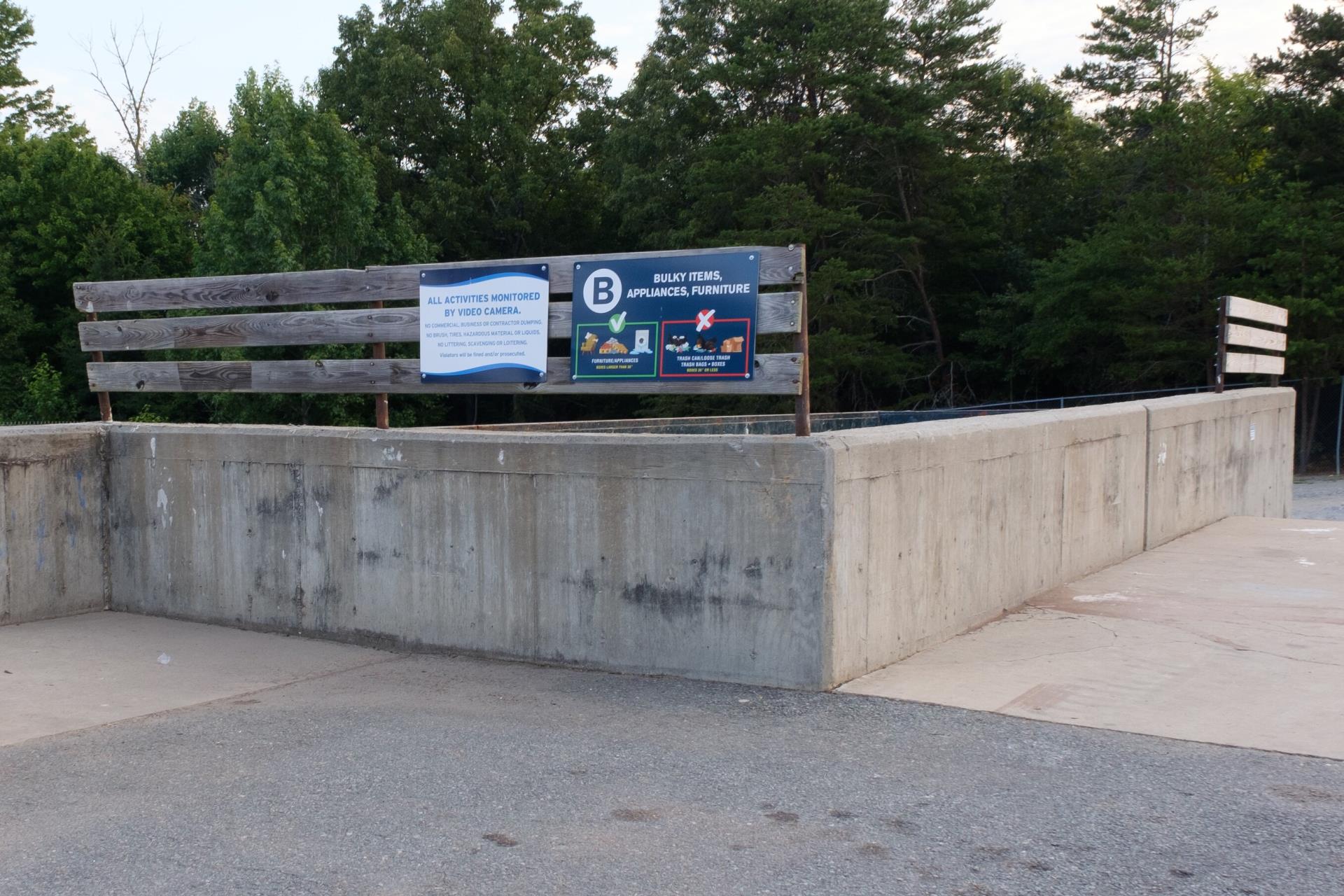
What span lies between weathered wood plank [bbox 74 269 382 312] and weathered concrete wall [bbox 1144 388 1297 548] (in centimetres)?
676

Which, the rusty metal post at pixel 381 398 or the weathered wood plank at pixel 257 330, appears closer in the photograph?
the weathered wood plank at pixel 257 330

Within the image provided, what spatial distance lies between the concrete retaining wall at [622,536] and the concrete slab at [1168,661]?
27cm

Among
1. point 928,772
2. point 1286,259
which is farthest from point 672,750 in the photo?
point 1286,259

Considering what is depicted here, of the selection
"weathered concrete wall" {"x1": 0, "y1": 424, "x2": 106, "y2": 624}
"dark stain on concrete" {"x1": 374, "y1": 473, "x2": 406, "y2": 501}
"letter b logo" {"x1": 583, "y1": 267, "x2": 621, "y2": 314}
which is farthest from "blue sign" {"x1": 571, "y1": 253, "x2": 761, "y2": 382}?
"weathered concrete wall" {"x1": 0, "y1": 424, "x2": 106, "y2": 624}

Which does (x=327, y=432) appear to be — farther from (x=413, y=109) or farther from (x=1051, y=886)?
(x=413, y=109)

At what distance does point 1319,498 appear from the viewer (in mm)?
21406

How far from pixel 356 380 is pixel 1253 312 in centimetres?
1109

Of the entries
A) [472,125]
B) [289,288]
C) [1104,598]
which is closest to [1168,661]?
[1104,598]

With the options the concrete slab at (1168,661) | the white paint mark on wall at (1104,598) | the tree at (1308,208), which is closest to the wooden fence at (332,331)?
the concrete slab at (1168,661)

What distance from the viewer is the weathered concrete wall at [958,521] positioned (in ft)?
20.0

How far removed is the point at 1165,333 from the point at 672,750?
93.6ft

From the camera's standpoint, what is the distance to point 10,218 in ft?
150

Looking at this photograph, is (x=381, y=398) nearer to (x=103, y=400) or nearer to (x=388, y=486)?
(x=388, y=486)

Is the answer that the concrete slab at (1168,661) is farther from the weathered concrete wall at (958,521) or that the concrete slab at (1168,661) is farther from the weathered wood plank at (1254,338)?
the weathered wood plank at (1254,338)
